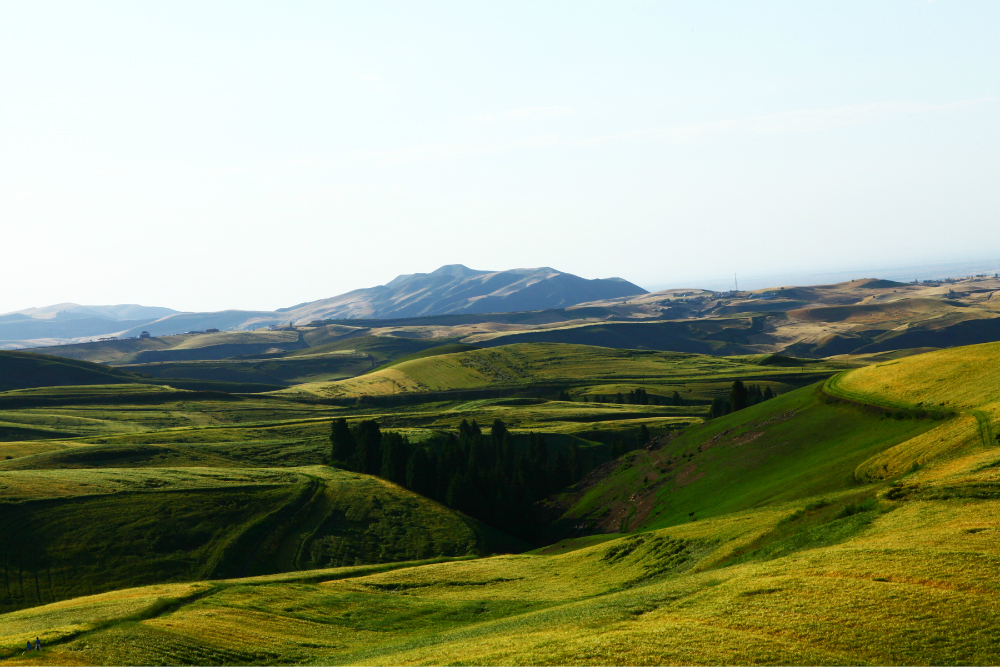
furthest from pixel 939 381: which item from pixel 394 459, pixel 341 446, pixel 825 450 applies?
pixel 341 446

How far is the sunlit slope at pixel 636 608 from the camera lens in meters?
22.7

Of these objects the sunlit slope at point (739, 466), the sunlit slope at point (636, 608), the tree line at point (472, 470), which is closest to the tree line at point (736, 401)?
the sunlit slope at point (739, 466)

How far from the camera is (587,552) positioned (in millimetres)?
56719

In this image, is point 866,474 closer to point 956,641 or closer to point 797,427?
point 797,427

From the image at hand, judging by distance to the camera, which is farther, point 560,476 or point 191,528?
point 560,476

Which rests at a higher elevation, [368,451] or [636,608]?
[636,608]

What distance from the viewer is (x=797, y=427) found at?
74.3 m

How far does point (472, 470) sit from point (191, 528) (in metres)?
41.3

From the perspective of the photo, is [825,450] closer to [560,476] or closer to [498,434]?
[560,476]

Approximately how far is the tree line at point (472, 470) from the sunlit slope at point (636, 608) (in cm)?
3799

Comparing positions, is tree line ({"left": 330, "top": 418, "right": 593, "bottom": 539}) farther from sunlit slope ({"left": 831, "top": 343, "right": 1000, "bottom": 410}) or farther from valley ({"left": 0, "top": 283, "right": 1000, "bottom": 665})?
sunlit slope ({"left": 831, "top": 343, "right": 1000, "bottom": 410})

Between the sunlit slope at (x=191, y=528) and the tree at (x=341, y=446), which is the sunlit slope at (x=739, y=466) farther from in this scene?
the tree at (x=341, y=446)

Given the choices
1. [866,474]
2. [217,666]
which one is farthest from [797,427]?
[217,666]

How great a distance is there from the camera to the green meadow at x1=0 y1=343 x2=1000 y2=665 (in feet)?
80.4
